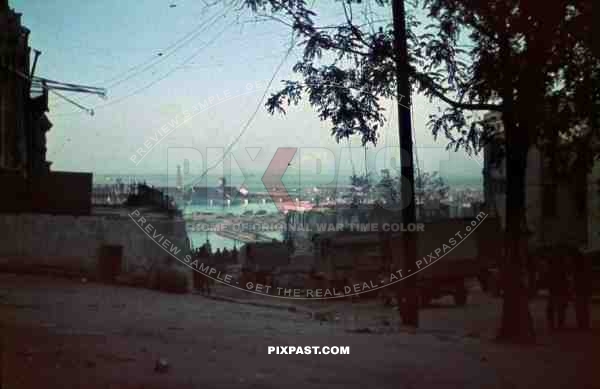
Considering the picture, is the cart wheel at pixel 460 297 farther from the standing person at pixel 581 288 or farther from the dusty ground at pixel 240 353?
the standing person at pixel 581 288

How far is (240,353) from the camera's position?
340 inches

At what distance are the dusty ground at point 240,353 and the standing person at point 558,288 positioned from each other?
1.41 feet

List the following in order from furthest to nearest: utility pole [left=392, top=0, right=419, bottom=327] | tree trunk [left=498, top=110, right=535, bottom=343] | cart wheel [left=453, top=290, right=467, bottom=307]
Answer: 1. cart wheel [left=453, top=290, right=467, bottom=307]
2. utility pole [left=392, top=0, right=419, bottom=327]
3. tree trunk [left=498, top=110, right=535, bottom=343]

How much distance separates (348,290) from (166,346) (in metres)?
15.4

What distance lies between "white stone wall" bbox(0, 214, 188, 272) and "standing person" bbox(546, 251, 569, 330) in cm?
1215

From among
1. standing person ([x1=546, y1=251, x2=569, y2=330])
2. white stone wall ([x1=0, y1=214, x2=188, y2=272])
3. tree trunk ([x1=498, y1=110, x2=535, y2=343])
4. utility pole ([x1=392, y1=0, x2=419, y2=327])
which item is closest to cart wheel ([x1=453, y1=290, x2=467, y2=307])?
utility pole ([x1=392, y1=0, x2=419, y2=327])

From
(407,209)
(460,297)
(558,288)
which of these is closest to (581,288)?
(558,288)

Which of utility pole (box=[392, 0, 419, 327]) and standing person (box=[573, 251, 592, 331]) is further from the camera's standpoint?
utility pole (box=[392, 0, 419, 327])

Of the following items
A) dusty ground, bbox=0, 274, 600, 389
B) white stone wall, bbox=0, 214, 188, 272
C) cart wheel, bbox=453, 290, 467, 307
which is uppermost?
white stone wall, bbox=0, 214, 188, 272

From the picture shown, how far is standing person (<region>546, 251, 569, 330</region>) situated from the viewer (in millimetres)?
12047

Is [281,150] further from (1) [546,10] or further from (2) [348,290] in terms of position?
(2) [348,290]

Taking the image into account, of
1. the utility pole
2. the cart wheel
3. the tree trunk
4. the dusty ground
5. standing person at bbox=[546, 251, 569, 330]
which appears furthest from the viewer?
the cart wheel

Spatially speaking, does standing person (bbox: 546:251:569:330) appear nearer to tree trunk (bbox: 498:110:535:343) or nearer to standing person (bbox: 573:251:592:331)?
standing person (bbox: 573:251:592:331)

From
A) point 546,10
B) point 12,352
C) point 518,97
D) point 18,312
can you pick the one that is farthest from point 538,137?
point 18,312
